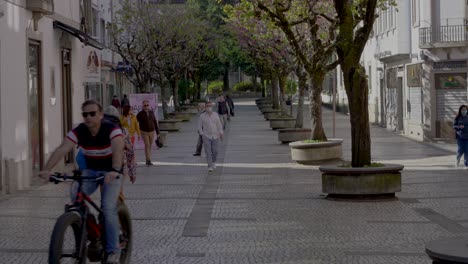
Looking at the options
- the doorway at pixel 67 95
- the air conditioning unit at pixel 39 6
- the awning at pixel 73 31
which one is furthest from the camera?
the doorway at pixel 67 95

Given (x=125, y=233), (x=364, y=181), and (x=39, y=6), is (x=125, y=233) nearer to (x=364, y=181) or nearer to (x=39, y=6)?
(x=364, y=181)

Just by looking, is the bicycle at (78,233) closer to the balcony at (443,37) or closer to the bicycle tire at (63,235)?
the bicycle tire at (63,235)

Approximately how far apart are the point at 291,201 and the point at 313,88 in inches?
392

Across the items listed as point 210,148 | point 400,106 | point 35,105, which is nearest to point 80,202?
point 35,105

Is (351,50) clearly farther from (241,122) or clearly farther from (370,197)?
(241,122)

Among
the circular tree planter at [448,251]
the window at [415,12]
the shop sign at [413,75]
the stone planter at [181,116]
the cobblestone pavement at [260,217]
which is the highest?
the window at [415,12]

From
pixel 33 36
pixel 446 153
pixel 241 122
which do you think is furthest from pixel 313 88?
pixel 241 122

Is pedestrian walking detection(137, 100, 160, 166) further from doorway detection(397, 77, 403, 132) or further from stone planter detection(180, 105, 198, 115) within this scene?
stone planter detection(180, 105, 198, 115)

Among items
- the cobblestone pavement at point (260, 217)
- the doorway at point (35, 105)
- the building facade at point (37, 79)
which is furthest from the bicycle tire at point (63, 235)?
the doorway at point (35, 105)

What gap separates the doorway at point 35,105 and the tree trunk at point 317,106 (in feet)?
25.3

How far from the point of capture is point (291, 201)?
16297 mm

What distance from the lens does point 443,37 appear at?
34.3 m

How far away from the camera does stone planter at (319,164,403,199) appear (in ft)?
52.9

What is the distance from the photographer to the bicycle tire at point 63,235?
319 inches
